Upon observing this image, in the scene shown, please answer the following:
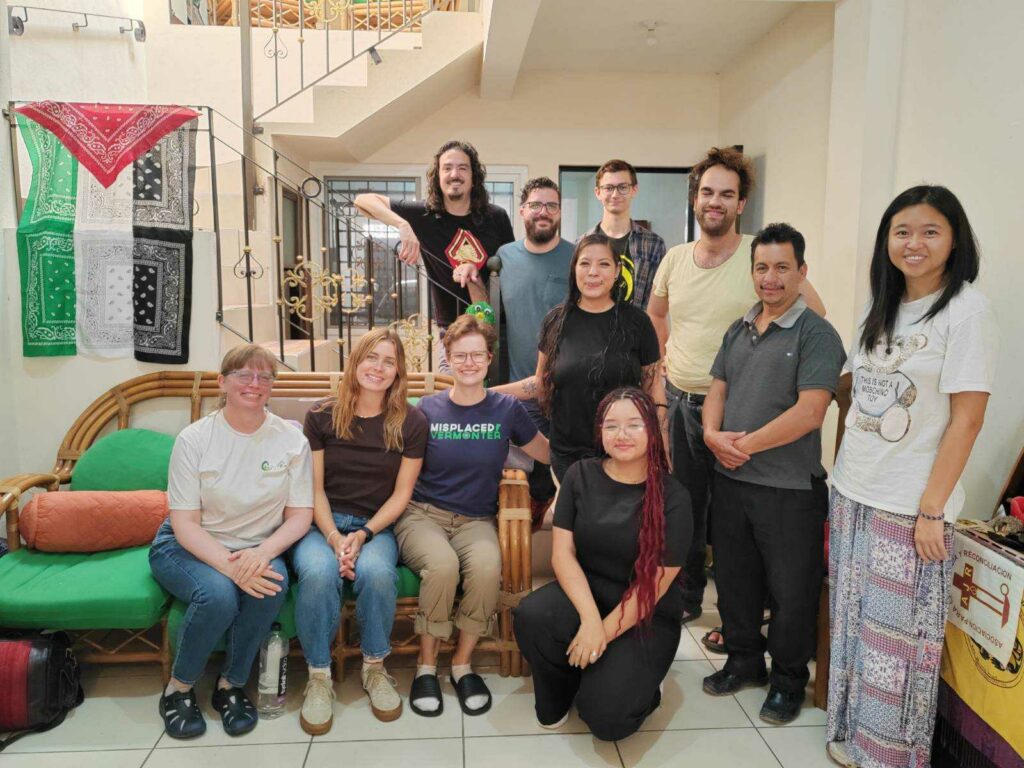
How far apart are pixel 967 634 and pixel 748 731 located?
28.0 inches

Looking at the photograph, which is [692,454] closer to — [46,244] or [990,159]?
[990,159]

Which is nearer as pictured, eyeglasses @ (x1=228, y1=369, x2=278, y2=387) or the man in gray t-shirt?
eyeglasses @ (x1=228, y1=369, x2=278, y2=387)

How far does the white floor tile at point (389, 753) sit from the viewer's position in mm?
2064

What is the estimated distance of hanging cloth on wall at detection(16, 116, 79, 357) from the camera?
297 centimetres

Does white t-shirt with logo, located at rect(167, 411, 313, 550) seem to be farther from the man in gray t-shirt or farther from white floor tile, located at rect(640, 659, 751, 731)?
white floor tile, located at rect(640, 659, 751, 731)

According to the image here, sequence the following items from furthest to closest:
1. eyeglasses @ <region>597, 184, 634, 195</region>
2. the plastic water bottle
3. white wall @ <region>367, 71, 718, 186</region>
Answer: white wall @ <region>367, 71, 718, 186</region> < eyeglasses @ <region>597, 184, 634, 195</region> < the plastic water bottle

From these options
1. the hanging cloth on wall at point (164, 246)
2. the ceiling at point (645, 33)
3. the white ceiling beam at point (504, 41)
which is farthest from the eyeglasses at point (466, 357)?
the ceiling at point (645, 33)

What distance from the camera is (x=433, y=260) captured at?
319 centimetres

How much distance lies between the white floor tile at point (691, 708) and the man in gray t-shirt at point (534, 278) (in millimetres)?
996

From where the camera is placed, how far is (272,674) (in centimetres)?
225

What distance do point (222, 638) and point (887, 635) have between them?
196 centimetres

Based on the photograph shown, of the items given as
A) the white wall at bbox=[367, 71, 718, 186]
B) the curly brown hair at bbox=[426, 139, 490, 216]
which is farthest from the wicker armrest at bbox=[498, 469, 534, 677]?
the white wall at bbox=[367, 71, 718, 186]

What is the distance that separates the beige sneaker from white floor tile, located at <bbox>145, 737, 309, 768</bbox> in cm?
23

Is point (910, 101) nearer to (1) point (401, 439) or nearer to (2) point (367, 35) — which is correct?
(1) point (401, 439)
